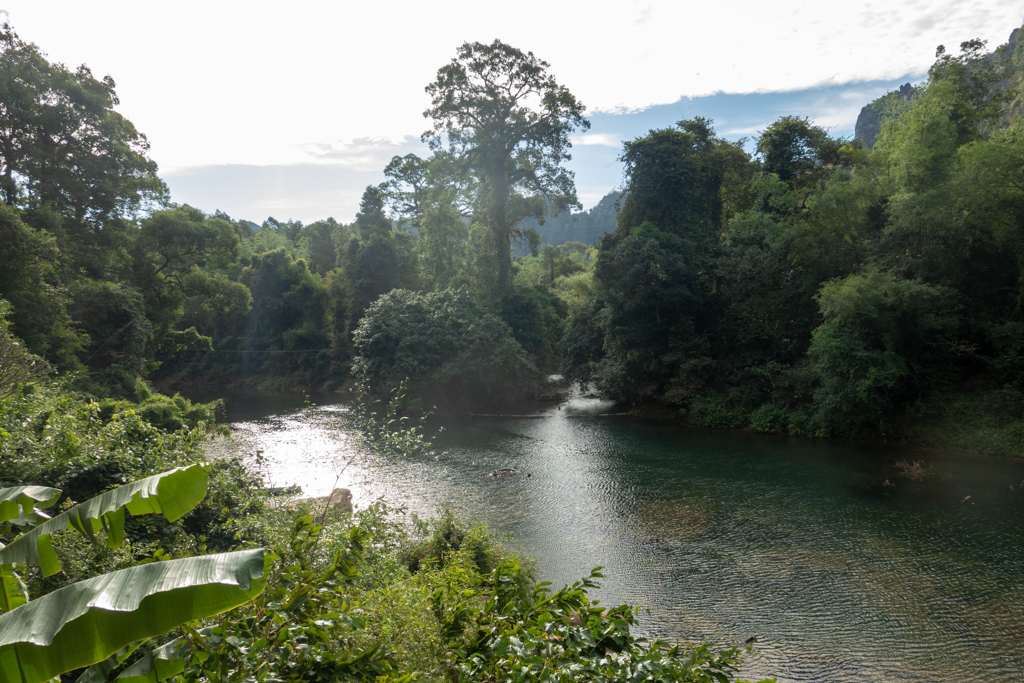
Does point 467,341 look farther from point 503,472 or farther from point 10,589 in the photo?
point 10,589

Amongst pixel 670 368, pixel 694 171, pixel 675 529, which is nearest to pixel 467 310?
pixel 670 368

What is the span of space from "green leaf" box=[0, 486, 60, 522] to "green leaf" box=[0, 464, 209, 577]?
32 centimetres

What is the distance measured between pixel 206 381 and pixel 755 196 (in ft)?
117

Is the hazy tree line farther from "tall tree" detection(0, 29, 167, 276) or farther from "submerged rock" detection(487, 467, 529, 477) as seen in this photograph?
"submerged rock" detection(487, 467, 529, 477)

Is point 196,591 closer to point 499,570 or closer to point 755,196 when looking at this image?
point 499,570

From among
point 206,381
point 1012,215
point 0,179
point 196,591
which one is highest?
point 0,179

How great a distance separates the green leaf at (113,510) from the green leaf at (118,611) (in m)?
0.39

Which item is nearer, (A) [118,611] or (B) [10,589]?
(A) [118,611]

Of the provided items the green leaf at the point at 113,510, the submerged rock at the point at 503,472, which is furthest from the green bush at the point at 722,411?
the green leaf at the point at 113,510

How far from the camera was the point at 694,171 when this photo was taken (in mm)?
23953

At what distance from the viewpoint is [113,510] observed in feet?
8.11

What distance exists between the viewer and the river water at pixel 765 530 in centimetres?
730

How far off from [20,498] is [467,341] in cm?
2195

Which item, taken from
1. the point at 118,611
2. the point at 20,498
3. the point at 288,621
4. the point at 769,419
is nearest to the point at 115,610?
the point at 118,611
